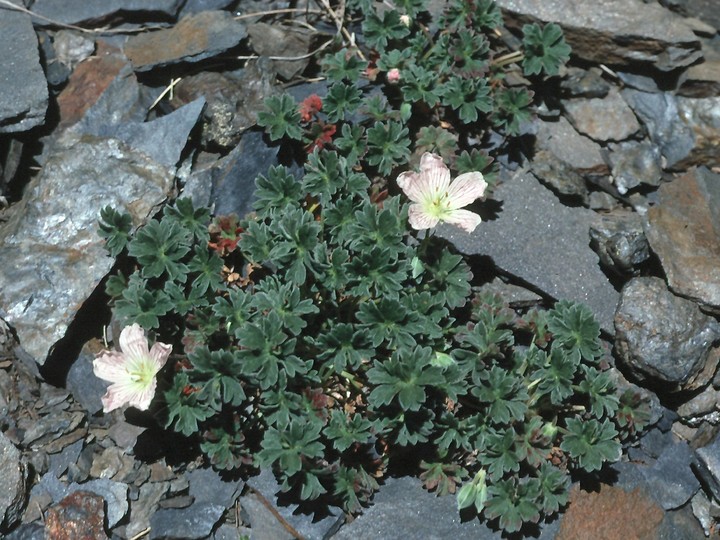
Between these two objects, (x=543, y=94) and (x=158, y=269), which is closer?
(x=158, y=269)

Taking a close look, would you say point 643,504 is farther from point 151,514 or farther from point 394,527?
point 151,514

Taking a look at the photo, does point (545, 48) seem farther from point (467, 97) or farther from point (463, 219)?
point (463, 219)

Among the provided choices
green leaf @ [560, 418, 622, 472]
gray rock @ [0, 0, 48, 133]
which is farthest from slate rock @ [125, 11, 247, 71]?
green leaf @ [560, 418, 622, 472]

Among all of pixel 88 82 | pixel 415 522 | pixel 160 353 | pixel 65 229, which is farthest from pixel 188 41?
pixel 415 522

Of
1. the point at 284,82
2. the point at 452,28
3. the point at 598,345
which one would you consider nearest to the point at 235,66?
the point at 284,82

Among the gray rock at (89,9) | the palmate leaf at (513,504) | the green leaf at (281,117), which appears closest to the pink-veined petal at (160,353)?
the green leaf at (281,117)

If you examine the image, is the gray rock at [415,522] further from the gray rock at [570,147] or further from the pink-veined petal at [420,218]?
the gray rock at [570,147]
